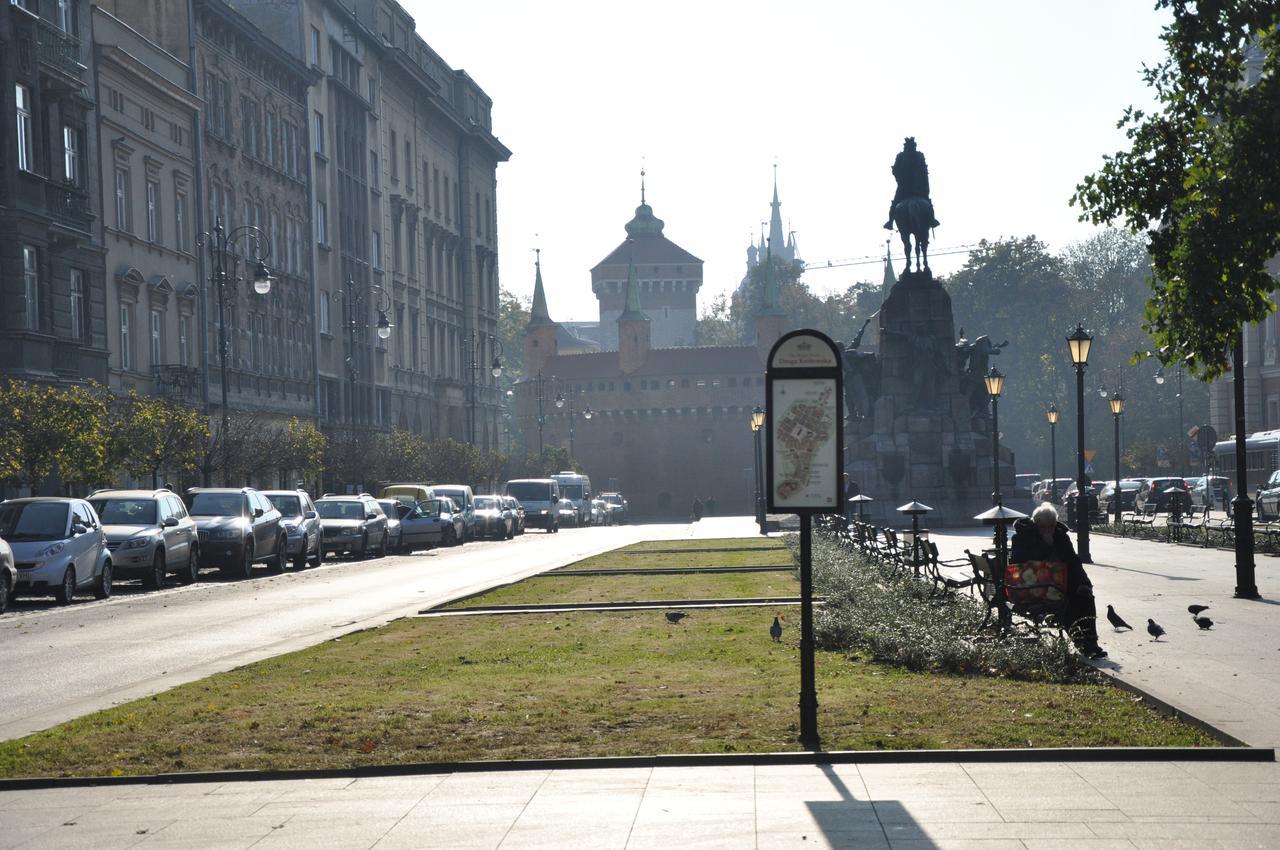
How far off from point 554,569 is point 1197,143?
69.1 feet

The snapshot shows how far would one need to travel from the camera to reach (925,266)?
63656mm

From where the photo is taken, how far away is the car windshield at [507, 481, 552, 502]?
250 ft

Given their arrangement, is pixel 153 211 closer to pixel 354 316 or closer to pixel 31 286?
pixel 31 286

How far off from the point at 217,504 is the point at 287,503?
15.7ft

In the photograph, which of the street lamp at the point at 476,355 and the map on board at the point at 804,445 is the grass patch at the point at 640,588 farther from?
the street lamp at the point at 476,355

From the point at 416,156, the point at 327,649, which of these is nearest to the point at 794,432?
the point at 327,649

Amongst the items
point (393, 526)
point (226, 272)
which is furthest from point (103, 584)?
point (226, 272)

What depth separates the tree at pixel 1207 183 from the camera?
48.9ft

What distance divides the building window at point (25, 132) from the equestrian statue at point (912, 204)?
30.0 meters

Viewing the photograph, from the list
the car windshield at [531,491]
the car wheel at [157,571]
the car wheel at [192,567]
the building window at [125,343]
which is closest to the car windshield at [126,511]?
the car wheel at [157,571]

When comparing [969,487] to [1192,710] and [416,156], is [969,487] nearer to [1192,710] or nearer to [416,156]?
[416,156]

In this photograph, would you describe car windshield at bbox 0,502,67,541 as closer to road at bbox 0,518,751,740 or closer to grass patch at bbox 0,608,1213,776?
road at bbox 0,518,751,740

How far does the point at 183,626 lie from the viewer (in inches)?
907

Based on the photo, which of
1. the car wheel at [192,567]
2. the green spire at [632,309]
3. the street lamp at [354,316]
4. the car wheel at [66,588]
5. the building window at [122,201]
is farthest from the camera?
the green spire at [632,309]
